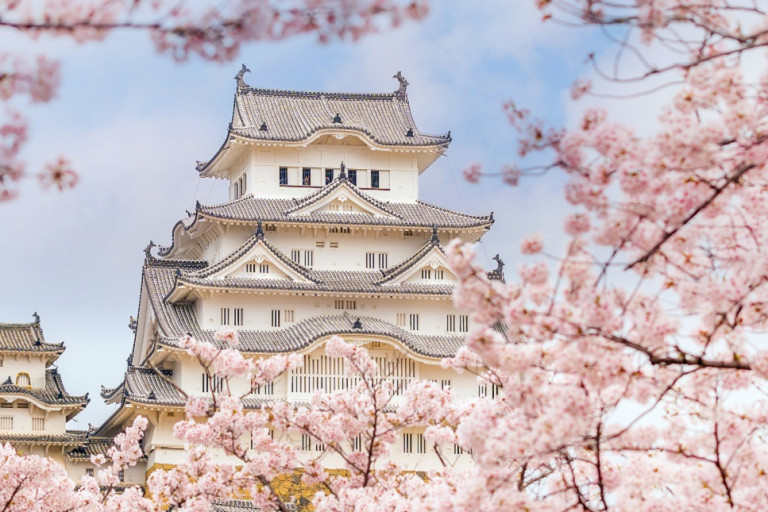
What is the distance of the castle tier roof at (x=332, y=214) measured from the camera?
46.5 m

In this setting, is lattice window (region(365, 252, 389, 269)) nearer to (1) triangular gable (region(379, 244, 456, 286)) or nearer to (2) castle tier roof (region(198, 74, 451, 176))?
(1) triangular gable (region(379, 244, 456, 286))

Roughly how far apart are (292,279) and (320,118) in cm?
730

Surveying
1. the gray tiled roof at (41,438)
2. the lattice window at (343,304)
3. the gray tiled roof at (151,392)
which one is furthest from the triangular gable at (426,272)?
the gray tiled roof at (41,438)

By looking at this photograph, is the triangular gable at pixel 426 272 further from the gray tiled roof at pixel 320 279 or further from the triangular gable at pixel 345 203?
the triangular gable at pixel 345 203

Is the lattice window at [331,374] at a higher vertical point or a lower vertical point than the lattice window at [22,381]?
lower

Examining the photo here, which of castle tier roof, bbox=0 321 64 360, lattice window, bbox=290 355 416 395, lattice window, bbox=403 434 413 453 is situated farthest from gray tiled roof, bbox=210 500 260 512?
castle tier roof, bbox=0 321 64 360

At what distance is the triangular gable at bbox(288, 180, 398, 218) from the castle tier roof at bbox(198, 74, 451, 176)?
2.17 m

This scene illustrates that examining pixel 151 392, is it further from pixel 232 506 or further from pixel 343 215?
pixel 343 215

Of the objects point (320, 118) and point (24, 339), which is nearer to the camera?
point (320, 118)

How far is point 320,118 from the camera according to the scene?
50.3 m

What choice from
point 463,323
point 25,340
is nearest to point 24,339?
point 25,340

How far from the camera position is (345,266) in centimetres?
4750

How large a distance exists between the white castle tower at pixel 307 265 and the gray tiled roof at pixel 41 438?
3.78 ft

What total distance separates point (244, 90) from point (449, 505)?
39.1 m
